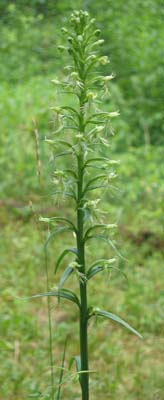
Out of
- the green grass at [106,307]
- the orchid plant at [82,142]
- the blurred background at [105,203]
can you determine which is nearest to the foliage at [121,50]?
the blurred background at [105,203]

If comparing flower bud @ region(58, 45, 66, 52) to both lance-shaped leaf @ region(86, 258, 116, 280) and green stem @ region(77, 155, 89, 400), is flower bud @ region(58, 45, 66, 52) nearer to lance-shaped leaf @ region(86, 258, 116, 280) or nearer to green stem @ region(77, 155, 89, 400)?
green stem @ region(77, 155, 89, 400)

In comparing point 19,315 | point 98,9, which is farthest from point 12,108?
point 19,315

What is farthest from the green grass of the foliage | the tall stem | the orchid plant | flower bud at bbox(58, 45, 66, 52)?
the foliage

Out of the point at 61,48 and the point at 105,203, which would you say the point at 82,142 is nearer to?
the point at 61,48

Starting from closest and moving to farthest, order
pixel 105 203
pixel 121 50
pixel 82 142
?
1. pixel 82 142
2. pixel 105 203
3. pixel 121 50

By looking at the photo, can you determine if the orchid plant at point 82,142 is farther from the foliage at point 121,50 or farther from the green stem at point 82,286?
the foliage at point 121,50

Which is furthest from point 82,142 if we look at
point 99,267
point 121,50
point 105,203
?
point 121,50

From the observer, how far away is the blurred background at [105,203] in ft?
10.2

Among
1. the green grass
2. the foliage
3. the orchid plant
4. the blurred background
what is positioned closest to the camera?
the orchid plant

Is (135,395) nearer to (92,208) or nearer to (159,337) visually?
(159,337)

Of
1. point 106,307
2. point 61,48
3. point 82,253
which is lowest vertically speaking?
point 106,307

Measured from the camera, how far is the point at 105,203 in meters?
5.14

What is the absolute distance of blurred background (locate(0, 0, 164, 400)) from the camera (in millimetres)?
3115

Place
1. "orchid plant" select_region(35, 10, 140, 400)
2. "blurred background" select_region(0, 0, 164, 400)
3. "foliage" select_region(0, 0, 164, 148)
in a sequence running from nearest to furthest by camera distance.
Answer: "orchid plant" select_region(35, 10, 140, 400) → "blurred background" select_region(0, 0, 164, 400) → "foliage" select_region(0, 0, 164, 148)
